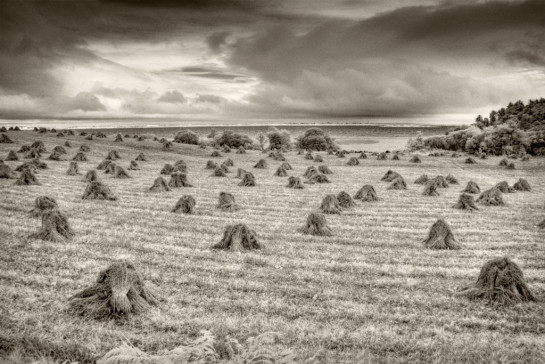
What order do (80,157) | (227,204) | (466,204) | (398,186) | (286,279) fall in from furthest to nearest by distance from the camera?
(80,157) → (398,186) → (466,204) → (227,204) → (286,279)

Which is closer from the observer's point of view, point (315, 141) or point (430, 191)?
point (430, 191)

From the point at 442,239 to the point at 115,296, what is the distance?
1066 centimetres

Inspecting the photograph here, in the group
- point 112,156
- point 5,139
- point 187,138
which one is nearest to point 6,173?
point 112,156

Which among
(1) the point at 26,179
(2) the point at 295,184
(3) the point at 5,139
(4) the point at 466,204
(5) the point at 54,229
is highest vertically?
(3) the point at 5,139

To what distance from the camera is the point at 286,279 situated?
35.5 ft

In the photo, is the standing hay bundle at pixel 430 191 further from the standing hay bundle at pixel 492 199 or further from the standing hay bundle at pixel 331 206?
the standing hay bundle at pixel 331 206

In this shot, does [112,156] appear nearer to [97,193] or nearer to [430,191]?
[97,193]

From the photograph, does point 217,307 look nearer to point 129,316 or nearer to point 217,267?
point 129,316

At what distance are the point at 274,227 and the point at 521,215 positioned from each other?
1243 cm

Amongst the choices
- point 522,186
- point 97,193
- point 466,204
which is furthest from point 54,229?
point 522,186

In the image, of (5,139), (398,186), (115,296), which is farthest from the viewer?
(5,139)

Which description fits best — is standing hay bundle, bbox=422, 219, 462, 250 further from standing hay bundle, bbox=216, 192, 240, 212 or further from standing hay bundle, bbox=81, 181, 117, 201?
standing hay bundle, bbox=81, 181, 117, 201

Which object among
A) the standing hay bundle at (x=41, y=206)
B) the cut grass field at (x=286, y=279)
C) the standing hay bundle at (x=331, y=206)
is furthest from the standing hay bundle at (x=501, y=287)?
the standing hay bundle at (x=41, y=206)

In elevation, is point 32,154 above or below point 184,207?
above
